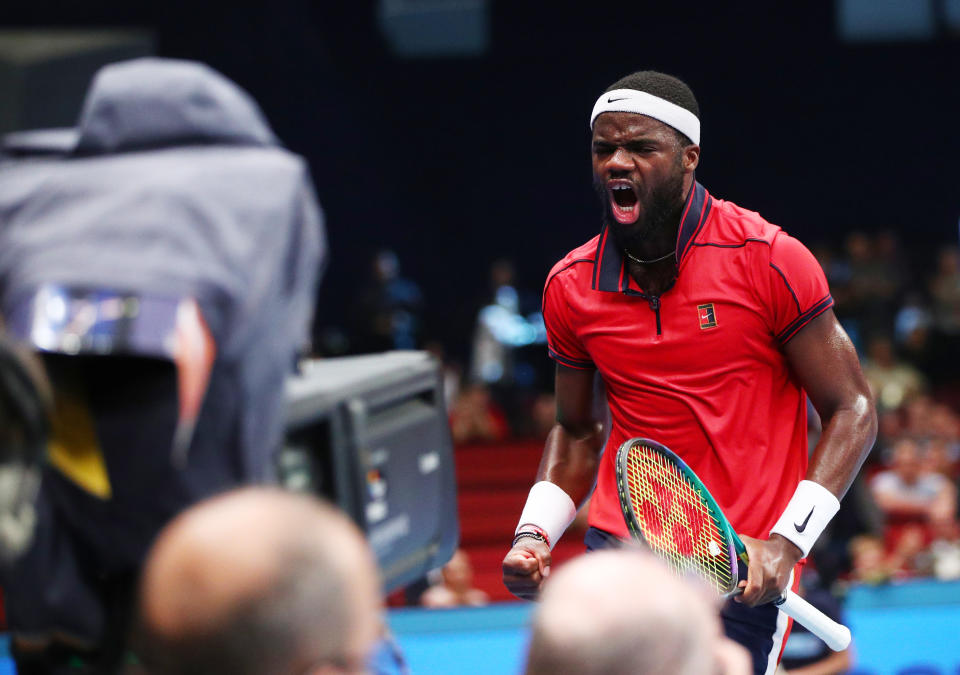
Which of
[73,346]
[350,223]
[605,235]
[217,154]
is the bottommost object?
A: [350,223]

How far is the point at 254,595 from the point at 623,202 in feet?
5.22

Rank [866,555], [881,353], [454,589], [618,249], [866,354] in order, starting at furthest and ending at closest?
1. [866,354]
2. [881,353]
3. [866,555]
4. [454,589]
5. [618,249]

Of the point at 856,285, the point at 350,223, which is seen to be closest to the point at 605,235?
the point at 856,285

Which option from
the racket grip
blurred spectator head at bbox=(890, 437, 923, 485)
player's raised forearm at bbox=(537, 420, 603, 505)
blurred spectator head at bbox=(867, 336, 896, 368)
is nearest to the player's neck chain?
player's raised forearm at bbox=(537, 420, 603, 505)

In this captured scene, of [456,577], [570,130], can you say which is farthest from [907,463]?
[570,130]

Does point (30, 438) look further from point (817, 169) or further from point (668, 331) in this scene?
point (817, 169)

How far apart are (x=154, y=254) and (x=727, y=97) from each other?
12161 millimetres

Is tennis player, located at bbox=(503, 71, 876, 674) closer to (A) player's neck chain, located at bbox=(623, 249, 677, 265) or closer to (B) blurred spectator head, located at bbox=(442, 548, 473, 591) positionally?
(A) player's neck chain, located at bbox=(623, 249, 677, 265)

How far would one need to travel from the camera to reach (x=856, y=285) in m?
10.5

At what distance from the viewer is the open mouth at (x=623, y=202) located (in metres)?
2.42

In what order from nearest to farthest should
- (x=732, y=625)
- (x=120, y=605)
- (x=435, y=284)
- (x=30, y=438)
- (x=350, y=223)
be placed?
(x=30, y=438) < (x=120, y=605) < (x=732, y=625) < (x=350, y=223) < (x=435, y=284)

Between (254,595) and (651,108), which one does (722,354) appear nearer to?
(651,108)

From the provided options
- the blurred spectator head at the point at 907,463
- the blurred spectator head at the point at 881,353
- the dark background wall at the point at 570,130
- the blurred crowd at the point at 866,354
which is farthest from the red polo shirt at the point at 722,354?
the dark background wall at the point at 570,130

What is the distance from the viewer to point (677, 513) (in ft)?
7.14
